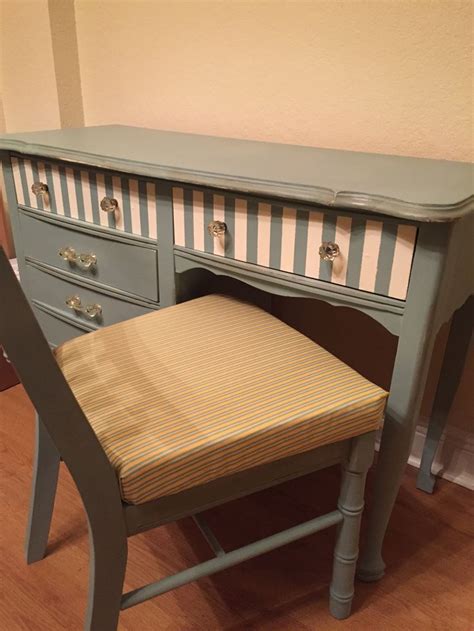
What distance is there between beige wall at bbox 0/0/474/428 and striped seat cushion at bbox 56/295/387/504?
1.91ft

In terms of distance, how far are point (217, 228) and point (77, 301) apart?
1.74 feet

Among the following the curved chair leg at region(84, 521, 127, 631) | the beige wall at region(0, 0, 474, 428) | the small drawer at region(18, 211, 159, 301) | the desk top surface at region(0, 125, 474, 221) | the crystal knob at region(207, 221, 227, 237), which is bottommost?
the curved chair leg at region(84, 521, 127, 631)

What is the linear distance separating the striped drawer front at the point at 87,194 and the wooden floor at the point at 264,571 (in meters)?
0.74

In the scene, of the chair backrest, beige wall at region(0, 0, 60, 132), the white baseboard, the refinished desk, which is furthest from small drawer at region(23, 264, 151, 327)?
the white baseboard

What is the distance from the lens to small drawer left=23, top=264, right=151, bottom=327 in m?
1.32

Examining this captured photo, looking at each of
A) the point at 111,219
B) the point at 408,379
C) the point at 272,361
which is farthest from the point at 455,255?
the point at 111,219

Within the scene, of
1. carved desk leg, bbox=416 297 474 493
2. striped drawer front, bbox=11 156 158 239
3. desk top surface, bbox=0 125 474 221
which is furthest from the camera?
carved desk leg, bbox=416 297 474 493

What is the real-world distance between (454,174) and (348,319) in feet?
1.91

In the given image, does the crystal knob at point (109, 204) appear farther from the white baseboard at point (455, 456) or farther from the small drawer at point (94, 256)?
the white baseboard at point (455, 456)

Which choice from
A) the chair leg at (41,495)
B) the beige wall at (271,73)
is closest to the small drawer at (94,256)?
the chair leg at (41,495)

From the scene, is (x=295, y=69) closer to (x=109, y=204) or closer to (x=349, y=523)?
(x=109, y=204)

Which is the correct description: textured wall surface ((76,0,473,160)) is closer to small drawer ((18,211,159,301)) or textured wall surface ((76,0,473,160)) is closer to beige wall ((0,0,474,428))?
beige wall ((0,0,474,428))

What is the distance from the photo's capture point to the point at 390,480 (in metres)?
1.05

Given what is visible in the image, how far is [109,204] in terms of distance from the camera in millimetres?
1236
